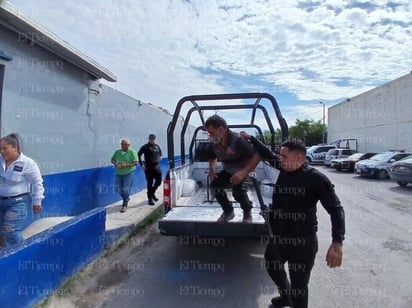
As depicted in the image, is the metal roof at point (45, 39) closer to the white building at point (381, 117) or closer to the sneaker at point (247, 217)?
the sneaker at point (247, 217)

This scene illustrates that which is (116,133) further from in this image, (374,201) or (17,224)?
(374,201)

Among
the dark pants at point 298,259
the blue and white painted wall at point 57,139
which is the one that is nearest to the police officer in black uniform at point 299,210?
the dark pants at point 298,259

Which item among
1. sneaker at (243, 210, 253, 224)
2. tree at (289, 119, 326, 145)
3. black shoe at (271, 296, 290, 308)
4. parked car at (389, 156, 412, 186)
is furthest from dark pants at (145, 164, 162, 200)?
tree at (289, 119, 326, 145)

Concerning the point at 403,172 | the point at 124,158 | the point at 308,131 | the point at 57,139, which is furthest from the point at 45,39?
the point at 308,131

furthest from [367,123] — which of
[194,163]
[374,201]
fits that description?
[194,163]

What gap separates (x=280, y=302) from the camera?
333cm

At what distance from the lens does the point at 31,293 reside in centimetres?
321

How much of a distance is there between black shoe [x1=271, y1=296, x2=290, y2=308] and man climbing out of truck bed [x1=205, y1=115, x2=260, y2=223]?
1028 mm

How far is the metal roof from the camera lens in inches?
175

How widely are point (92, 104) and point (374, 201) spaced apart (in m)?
8.15

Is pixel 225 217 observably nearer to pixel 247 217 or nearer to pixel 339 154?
pixel 247 217

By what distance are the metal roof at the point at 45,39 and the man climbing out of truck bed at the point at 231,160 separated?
9.81ft

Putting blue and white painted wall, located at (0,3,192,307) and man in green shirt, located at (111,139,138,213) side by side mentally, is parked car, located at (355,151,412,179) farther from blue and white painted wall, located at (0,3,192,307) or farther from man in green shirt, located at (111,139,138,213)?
man in green shirt, located at (111,139,138,213)

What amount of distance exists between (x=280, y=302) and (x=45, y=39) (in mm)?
5060
